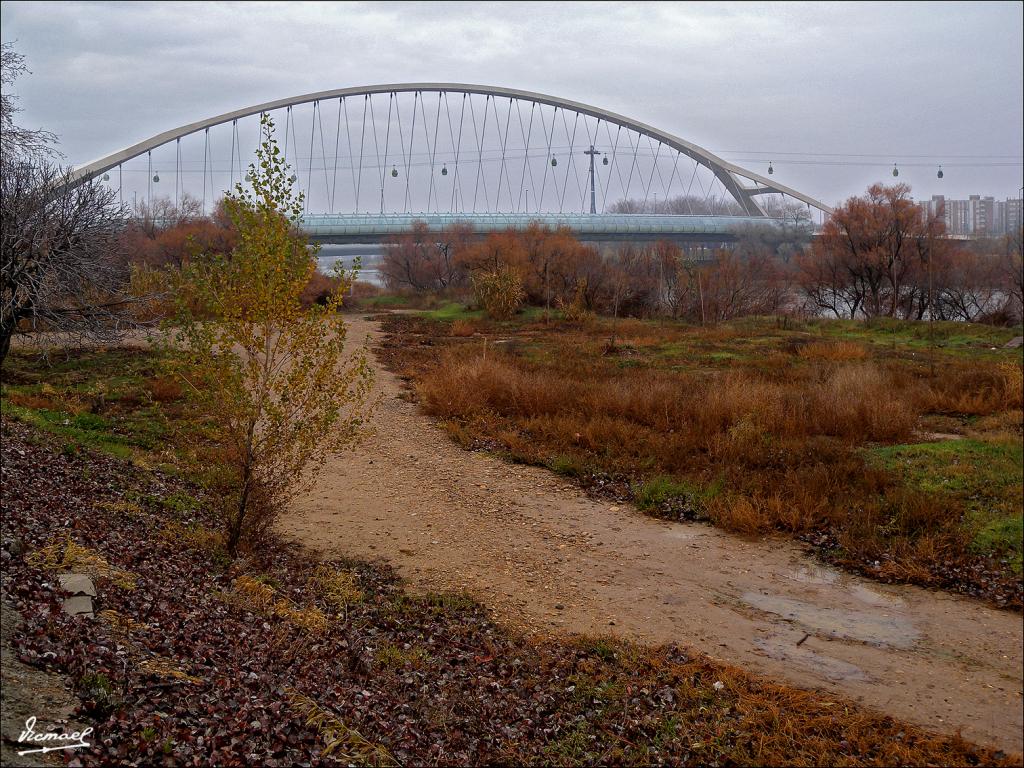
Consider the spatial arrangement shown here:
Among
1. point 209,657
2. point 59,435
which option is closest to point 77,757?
point 209,657

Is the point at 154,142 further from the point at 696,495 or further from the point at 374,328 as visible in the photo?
the point at 696,495

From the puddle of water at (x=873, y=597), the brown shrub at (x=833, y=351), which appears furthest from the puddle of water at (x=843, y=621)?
the brown shrub at (x=833, y=351)

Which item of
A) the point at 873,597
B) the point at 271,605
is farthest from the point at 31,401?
the point at 873,597

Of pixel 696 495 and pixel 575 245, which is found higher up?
pixel 575 245

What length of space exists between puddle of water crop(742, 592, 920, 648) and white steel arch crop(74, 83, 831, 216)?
68061mm

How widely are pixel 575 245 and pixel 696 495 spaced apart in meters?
35.3

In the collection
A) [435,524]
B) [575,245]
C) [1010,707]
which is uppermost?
[575,245]

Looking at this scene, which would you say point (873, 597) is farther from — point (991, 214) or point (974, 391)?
point (974, 391)

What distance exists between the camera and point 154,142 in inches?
2687

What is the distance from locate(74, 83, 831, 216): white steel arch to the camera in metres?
69.1

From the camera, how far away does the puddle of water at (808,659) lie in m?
5.30

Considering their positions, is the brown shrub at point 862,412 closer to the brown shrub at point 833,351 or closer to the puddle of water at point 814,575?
the puddle of water at point 814,575

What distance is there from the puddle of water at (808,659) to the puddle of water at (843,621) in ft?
1.15

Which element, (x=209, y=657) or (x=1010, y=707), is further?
(x=209, y=657)
